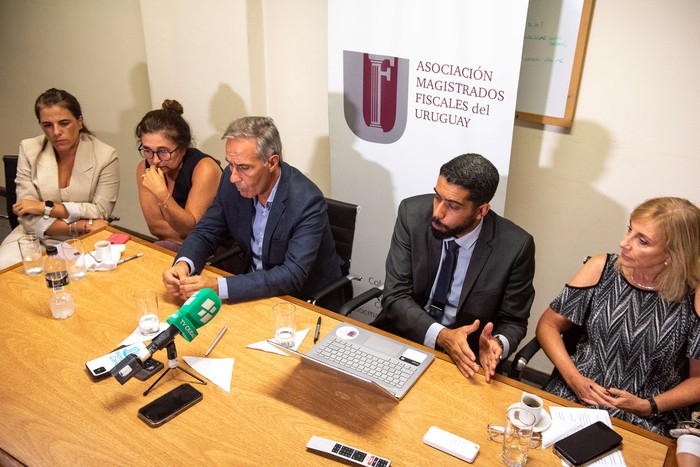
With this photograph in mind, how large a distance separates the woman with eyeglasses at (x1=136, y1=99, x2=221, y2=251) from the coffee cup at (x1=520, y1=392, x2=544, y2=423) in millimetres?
2009

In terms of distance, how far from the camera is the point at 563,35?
2818 mm

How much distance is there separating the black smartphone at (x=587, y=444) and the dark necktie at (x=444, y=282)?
914 millimetres

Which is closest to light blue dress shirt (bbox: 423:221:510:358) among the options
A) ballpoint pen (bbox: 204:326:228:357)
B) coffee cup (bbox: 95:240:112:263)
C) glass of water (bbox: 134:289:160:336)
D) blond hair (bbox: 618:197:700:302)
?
blond hair (bbox: 618:197:700:302)

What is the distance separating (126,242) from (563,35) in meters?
2.40

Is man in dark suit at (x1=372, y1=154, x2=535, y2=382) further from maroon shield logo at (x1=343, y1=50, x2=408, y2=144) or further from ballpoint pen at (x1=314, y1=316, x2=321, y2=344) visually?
maroon shield logo at (x1=343, y1=50, x2=408, y2=144)

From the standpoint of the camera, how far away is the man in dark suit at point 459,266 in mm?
2340

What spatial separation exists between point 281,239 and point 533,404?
1386mm

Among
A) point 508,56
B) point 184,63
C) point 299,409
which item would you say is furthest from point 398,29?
point 299,409

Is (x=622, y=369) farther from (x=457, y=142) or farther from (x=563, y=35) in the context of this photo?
(x=563, y=35)

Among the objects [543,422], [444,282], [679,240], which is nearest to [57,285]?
[444,282]

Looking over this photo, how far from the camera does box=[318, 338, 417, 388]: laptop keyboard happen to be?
1961mm

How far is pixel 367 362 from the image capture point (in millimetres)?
2006

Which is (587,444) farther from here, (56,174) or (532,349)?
(56,174)

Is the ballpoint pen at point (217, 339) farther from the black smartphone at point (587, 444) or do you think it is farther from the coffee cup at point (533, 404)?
the black smartphone at point (587, 444)
